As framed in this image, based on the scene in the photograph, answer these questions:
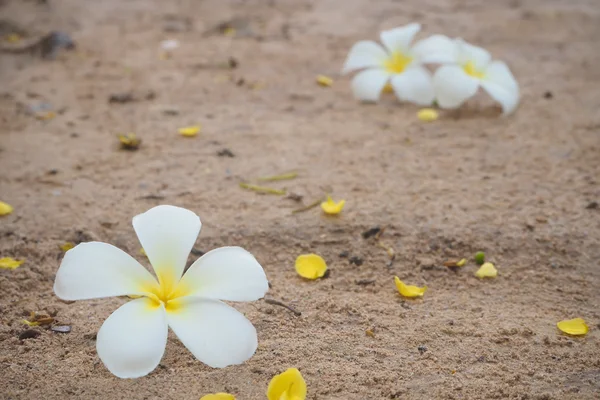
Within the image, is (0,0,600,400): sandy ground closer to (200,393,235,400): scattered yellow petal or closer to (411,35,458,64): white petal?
(200,393,235,400): scattered yellow petal

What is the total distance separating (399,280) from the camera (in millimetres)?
1360

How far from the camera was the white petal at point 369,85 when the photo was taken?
214cm

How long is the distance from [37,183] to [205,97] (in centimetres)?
75

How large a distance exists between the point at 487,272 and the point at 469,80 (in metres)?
0.88

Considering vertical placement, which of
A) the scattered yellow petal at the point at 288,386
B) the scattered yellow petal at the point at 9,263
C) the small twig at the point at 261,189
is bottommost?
the scattered yellow petal at the point at 9,263

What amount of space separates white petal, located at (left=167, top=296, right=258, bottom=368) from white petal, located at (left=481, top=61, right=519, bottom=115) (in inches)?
55.0

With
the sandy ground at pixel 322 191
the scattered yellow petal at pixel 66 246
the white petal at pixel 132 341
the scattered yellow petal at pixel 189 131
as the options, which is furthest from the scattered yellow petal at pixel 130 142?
the white petal at pixel 132 341

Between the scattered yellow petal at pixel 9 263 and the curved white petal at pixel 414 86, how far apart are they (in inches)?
51.7

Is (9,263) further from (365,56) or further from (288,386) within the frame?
(365,56)

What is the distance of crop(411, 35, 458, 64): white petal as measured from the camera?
210cm

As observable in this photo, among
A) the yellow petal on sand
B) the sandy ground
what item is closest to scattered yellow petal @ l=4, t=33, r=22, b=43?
the sandy ground

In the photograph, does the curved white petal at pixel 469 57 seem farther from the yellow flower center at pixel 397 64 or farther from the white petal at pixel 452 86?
the yellow flower center at pixel 397 64

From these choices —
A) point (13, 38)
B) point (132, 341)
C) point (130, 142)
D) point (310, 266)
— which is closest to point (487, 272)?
point (310, 266)

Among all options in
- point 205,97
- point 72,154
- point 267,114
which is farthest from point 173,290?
point 205,97
